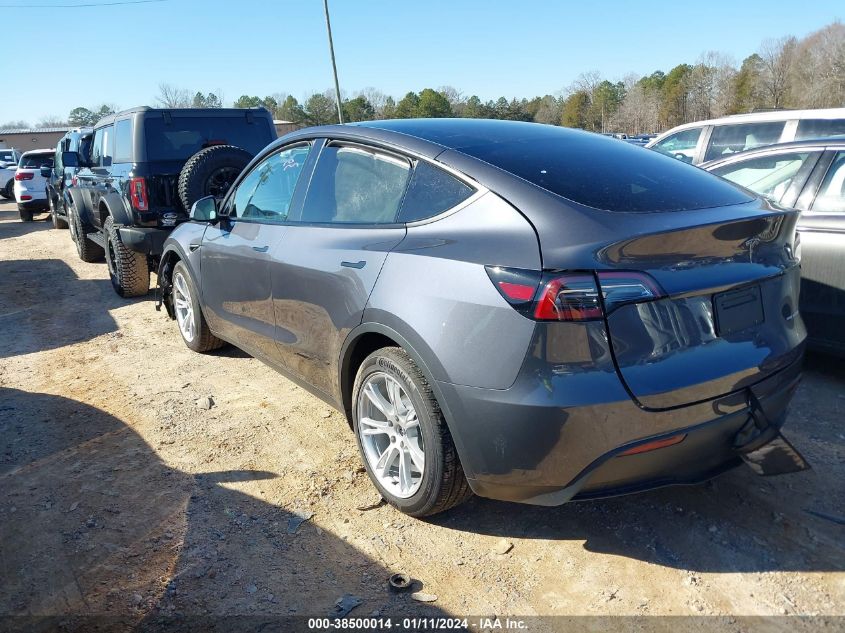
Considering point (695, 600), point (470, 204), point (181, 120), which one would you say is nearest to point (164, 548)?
point (470, 204)

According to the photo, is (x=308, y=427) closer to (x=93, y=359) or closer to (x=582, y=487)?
(x=582, y=487)

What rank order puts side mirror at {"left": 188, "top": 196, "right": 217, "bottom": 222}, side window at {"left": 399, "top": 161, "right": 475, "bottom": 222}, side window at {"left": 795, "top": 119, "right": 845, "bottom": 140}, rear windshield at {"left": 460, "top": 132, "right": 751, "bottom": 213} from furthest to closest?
1. side window at {"left": 795, "top": 119, "right": 845, "bottom": 140}
2. side mirror at {"left": 188, "top": 196, "right": 217, "bottom": 222}
3. side window at {"left": 399, "top": 161, "right": 475, "bottom": 222}
4. rear windshield at {"left": 460, "top": 132, "right": 751, "bottom": 213}

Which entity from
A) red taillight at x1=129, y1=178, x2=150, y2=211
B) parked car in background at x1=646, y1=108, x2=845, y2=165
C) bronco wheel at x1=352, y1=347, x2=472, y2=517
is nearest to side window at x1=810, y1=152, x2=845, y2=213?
parked car in background at x1=646, y1=108, x2=845, y2=165

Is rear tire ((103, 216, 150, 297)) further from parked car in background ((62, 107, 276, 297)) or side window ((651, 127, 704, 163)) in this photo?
side window ((651, 127, 704, 163))

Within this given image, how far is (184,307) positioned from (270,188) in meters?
1.83

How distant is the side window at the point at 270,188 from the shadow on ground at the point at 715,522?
2.07 metres

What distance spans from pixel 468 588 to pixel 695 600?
83 cm

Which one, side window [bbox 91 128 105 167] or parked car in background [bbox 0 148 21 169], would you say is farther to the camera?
parked car in background [bbox 0 148 21 169]

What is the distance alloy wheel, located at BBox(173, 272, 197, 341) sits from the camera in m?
5.11

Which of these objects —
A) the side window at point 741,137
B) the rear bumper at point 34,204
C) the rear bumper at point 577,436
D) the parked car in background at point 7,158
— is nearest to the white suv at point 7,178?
the parked car in background at point 7,158

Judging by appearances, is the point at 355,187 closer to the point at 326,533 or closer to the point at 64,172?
the point at 326,533

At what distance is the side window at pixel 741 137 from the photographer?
771 centimetres

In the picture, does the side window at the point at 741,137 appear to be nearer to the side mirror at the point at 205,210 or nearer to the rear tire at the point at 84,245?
the side mirror at the point at 205,210

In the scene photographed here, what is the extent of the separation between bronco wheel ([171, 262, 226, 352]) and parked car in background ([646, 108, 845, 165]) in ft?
17.5
